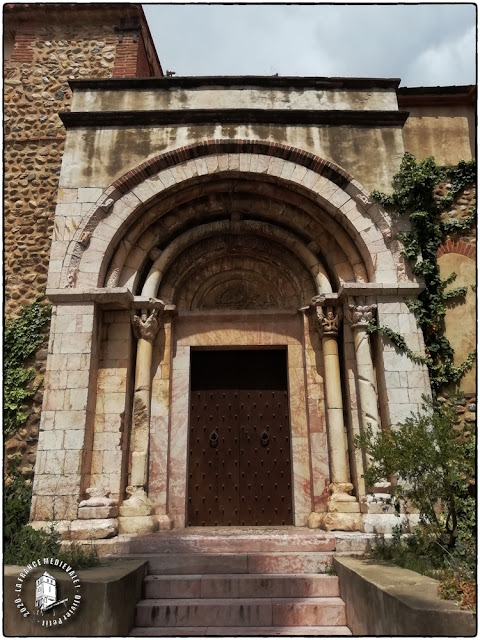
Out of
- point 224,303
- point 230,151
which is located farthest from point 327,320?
point 230,151

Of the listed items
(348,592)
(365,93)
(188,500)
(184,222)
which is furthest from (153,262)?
(348,592)

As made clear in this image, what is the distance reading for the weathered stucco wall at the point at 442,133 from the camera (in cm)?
834

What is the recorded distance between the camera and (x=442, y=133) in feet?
27.8

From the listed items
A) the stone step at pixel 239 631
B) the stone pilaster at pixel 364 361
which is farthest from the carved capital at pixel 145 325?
the stone step at pixel 239 631

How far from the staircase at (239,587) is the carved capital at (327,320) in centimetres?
273

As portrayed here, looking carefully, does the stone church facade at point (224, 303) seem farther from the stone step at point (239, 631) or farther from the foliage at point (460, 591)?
the foliage at point (460, 591)

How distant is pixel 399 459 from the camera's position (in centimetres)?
489

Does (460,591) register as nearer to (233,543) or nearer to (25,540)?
(233,543)

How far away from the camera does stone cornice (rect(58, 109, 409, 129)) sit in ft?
24.5

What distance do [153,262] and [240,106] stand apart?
2824 millimetres

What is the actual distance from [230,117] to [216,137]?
0.40 m

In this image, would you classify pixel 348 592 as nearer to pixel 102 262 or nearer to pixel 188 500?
pixel 188 500

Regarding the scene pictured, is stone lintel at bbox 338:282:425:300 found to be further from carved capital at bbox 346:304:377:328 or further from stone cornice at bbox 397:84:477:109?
stone cornice at bbox 397:84:477:109

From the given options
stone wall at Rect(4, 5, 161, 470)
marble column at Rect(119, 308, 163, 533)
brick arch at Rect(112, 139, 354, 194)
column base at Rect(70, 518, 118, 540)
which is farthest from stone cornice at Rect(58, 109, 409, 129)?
column base at Rect(70, 518, 118, 540)
